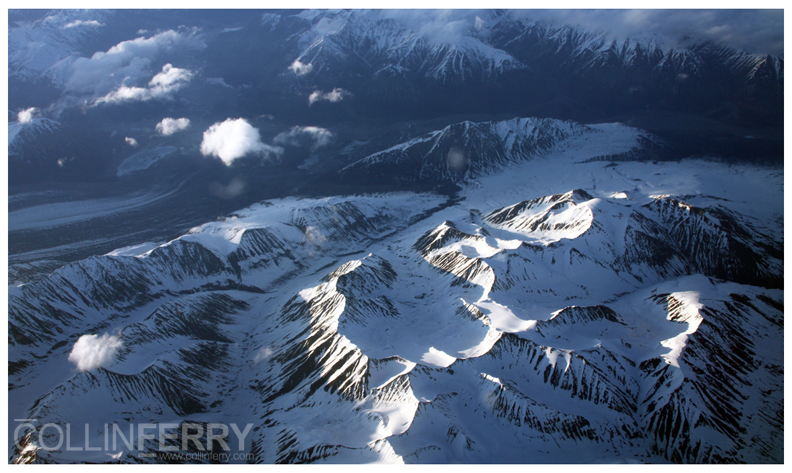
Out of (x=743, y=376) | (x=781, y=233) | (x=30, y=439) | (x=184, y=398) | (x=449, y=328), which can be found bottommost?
(x=781, y=233)

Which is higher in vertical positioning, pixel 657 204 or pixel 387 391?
pixel 387 391

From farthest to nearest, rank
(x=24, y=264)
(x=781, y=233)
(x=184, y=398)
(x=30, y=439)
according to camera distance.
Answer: (x=24, y=264), (x=781, y=233), (x=184, y=398), (x=30, y=439)

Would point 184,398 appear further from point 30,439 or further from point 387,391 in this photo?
point 387,391

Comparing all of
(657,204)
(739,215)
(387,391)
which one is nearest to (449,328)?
(387,391)

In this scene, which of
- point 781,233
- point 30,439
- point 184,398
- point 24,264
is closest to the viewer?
point 30,439

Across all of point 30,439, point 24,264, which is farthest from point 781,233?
point 24,264

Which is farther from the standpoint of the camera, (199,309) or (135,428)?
(199,309)
